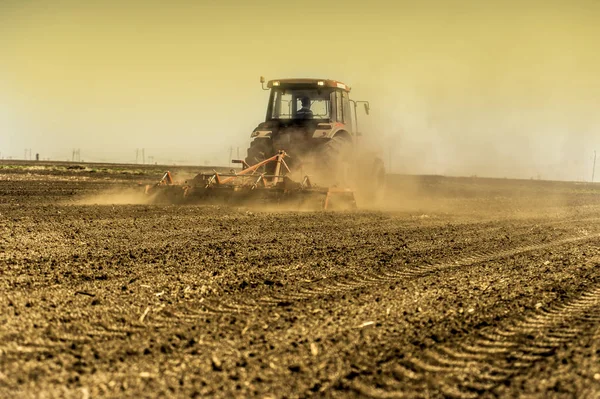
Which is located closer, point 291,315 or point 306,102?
point 291,315

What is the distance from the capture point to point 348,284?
18.1 ft

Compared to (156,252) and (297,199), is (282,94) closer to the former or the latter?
(297,199)

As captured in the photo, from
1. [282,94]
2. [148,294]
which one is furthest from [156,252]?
[282,94]

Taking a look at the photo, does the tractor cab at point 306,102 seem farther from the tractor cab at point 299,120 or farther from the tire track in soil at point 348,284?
the tire track in soil at point 348,284

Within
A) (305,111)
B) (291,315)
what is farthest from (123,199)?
(291,315)

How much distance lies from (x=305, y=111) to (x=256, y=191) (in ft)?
9.27

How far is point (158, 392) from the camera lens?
302cm

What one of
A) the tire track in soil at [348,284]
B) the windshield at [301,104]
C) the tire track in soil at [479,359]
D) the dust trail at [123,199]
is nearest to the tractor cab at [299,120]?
the windshield at [301,104]

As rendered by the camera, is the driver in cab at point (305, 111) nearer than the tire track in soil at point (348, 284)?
No

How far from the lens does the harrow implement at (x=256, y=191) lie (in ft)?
41.7

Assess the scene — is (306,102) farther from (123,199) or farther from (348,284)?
(348,284)

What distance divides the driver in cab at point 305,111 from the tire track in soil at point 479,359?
414 inches

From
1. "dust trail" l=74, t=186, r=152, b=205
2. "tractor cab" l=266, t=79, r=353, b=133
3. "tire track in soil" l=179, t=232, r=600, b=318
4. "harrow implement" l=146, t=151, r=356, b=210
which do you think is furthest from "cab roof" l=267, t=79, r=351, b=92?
"tire track in soil" l=179, t=232, r=600, b=318

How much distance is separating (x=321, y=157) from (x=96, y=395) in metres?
11.3
